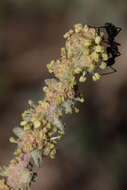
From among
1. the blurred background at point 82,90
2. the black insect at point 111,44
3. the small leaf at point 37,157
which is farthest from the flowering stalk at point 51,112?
the blurred background at point 82,90

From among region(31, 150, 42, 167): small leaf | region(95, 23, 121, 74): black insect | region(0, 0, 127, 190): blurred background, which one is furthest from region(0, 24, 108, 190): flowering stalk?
region(0, 0, 127, 190): blurred background

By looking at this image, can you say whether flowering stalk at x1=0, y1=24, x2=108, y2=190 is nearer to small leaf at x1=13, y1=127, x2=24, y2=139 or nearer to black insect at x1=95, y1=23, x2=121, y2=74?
small leaf at x1=13, y1=127, x2=24, y2=139

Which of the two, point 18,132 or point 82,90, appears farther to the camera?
point 82,90

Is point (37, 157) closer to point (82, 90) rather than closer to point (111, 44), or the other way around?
point (111, 44)

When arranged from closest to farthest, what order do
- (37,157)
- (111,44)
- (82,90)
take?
(37,157) → (111,44) → (82,90)

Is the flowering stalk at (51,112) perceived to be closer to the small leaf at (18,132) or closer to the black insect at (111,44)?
the small leaf at (18,132)

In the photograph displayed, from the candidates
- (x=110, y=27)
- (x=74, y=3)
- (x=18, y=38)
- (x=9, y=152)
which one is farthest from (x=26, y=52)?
(x=110, y=27)

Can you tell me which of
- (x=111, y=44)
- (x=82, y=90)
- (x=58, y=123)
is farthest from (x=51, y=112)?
(x=82, y=90)
